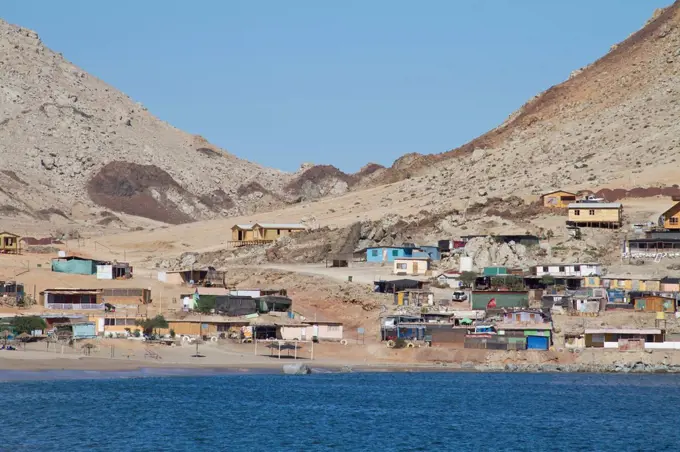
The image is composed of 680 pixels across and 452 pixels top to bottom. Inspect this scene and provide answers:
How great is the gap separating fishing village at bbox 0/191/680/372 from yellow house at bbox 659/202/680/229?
0.12m

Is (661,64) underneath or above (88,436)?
above

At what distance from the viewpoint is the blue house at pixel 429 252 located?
377ft

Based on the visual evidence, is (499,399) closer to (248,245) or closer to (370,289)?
(370,289)

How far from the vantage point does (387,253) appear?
117 meters

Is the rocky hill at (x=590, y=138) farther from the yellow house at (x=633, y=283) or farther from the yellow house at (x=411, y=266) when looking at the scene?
the yellow house at (x=633, y=283)

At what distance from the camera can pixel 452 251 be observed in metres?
115

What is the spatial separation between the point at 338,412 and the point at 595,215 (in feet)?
186

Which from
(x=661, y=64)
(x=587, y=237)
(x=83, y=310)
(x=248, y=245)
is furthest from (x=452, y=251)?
(x=661, y=64)

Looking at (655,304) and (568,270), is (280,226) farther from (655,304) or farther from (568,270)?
(655,304)

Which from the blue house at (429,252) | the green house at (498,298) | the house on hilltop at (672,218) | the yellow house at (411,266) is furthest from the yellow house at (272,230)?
the green house at (498,298)

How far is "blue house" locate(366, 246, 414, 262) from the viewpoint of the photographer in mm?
115250

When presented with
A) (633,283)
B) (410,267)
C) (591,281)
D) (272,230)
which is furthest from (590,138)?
(633,283)

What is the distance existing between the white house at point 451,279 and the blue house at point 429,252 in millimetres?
8155

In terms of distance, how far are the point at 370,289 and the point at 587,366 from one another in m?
21.5
